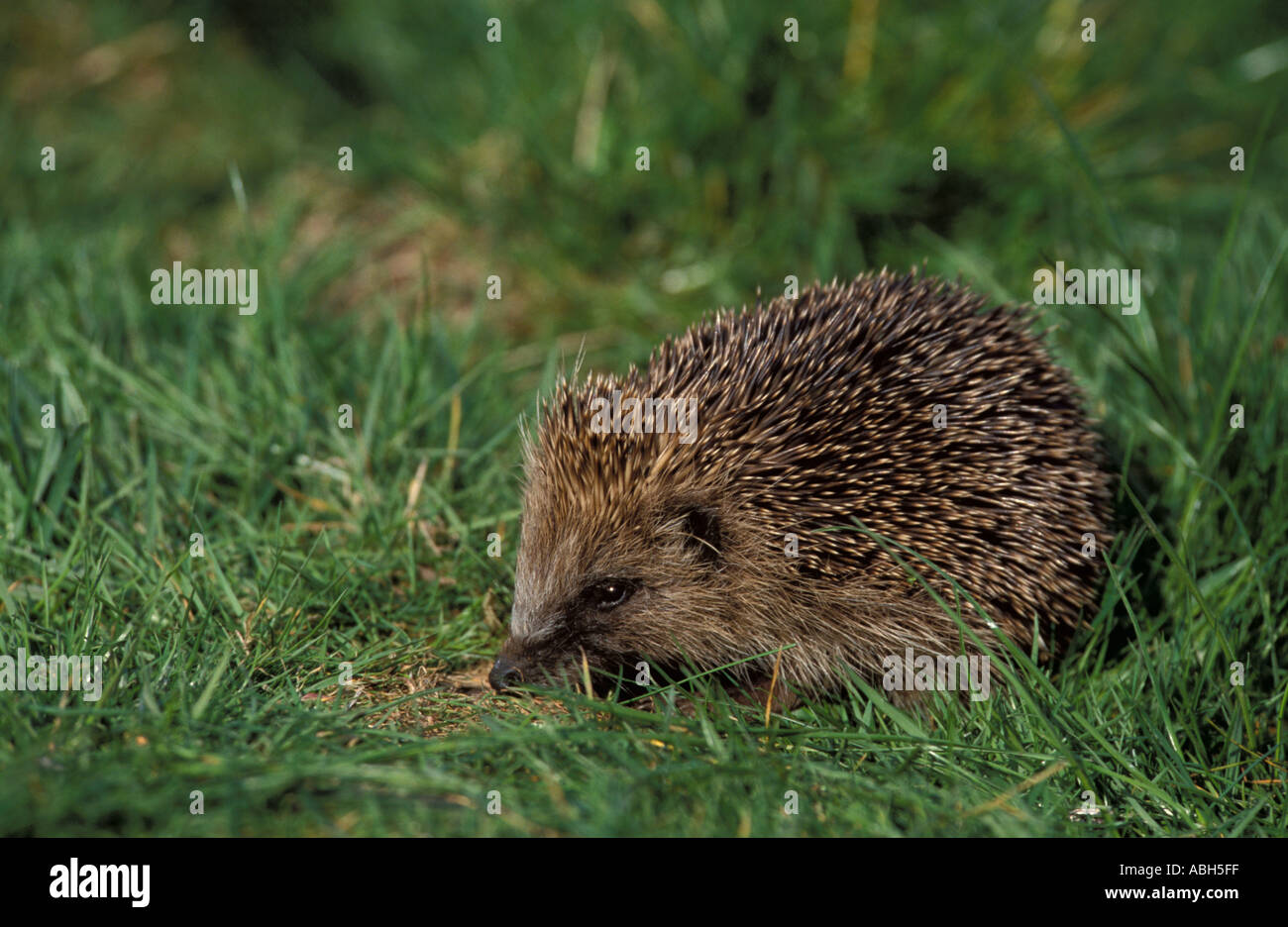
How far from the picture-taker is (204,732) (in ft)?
12.4

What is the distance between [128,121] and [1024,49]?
683 centimetres

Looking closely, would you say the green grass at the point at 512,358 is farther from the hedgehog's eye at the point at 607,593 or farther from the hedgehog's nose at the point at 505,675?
the hedgehog's eye at the point at 607,593

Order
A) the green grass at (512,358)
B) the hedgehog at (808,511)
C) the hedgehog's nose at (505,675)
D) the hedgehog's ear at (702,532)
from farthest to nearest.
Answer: the hedgehog's ear at (702,532)
the hedgehog at (808,511)
the hedgehog's nose at (505,675)
the green grass at (512,358)

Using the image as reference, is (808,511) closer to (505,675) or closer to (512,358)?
(505,675)

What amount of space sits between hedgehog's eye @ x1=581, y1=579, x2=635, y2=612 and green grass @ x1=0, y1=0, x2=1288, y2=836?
483 millimetres

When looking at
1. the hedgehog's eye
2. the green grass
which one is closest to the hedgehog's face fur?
the hedgehog's eye

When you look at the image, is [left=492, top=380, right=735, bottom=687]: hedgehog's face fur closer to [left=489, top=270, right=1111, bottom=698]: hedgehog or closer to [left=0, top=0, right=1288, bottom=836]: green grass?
[left=489, top=270, right=1111, bottom=698]: hedgehog

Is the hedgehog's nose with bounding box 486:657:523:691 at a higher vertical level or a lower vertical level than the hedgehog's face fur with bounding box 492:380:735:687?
lower

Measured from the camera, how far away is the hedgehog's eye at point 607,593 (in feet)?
15.3

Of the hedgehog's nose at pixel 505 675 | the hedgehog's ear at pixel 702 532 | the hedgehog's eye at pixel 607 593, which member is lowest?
the hedgehog's nose at pixel 505 675

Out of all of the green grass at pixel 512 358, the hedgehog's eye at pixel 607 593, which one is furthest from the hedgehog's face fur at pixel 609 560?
the green grass at pixel 512 358

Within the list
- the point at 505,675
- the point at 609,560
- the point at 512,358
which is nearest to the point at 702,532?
the point at 609,560

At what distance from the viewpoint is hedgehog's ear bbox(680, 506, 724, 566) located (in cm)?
466

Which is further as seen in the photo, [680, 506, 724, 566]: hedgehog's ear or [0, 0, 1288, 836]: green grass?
[680, 506, 724, 566]: hedgehog's ear
